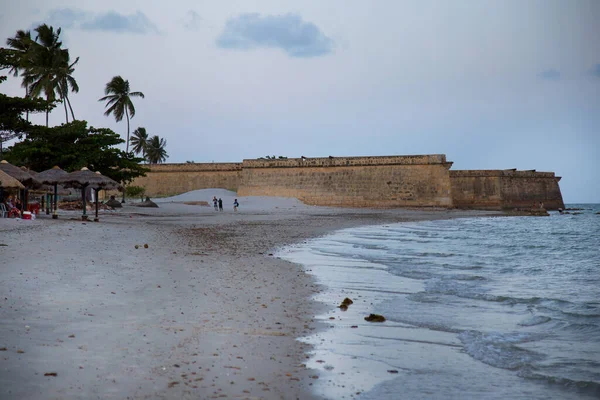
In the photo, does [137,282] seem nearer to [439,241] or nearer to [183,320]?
[183,320]

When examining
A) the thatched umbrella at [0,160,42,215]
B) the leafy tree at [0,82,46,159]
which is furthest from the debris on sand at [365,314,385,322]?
the leafy tree at [0,82,46,159]

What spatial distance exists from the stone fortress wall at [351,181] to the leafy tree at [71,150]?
556 inches

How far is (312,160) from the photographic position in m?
43.2

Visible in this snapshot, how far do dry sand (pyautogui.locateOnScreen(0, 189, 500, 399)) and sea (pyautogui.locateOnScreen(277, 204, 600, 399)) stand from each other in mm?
373

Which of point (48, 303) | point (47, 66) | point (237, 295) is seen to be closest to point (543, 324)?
point (237, 295)

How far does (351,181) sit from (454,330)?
37548mm

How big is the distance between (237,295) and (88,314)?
1878 mm

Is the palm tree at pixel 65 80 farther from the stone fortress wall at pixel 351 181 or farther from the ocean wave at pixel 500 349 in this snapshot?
the ocean wave at pixel 500 349

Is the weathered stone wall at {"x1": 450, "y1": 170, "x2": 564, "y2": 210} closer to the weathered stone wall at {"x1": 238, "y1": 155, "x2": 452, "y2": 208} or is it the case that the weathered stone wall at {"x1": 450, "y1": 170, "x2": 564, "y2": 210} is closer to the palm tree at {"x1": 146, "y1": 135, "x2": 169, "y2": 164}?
the weathered stone wall at {"x1": 238, "y1": 155, "x2": 452, "y2": 208}

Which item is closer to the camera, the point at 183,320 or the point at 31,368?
the point at 31,368

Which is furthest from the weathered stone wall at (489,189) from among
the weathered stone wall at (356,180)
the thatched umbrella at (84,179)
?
the thatched umbrella at (84,179)

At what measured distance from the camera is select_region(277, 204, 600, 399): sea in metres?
3.77

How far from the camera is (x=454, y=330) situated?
529 centimetres

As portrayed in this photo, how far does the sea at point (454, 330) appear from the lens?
12.4ft
